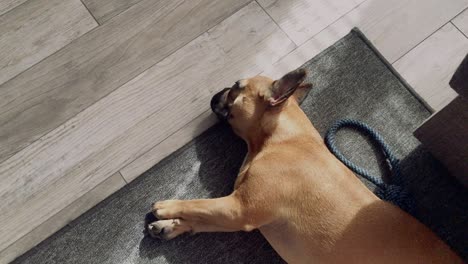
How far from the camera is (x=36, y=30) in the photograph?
281 centimetres

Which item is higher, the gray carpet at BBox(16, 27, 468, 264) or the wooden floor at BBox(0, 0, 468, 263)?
the wooden floor at BBox(0, 0, 468, 263)

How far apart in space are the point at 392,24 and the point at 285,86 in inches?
46.6

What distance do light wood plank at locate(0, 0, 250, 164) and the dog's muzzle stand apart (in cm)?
49

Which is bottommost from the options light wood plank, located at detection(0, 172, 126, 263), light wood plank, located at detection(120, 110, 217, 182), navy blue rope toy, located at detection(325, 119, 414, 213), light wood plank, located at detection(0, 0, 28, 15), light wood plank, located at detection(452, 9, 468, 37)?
navy blue rope toy, located at detection(325, 119, 414, 213)

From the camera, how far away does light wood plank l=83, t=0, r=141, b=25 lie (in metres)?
2.87

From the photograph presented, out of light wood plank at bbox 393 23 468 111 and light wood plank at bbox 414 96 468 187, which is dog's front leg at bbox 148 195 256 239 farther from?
light wood plank at bbox 393 23 468 111

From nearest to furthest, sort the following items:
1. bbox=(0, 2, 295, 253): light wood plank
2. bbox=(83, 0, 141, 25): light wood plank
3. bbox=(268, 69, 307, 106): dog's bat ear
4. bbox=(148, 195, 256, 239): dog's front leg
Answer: bbox=(268, 69, 307, 106): dog's bat ear → bbox=(148, 195, 256, 239): dog's front leg → bbox=(0, 2, 295, 253): light wood plank → bbox=(83, 0, 141, 25): light wood plank

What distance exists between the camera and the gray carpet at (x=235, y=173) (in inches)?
96.0

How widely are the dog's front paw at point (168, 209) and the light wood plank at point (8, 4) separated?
58.9 inches

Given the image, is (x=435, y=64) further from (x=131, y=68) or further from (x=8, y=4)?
(x=8, y=4)

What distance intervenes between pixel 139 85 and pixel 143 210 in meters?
0.74

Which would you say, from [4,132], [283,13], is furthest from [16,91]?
[283,13]

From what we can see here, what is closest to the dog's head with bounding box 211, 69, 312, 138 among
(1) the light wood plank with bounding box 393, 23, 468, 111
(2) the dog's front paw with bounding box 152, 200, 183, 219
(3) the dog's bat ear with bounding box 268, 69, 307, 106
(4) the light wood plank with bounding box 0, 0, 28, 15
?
(3) the dog's bat ear with bounding box 268, 69, 307, 106

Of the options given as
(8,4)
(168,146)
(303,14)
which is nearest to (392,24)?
(303,14)
